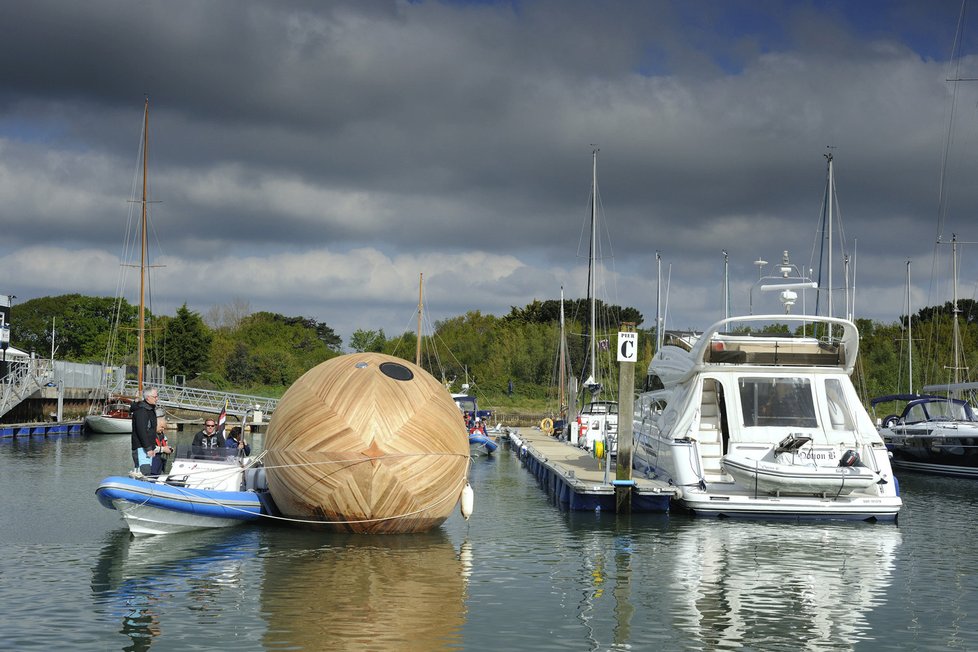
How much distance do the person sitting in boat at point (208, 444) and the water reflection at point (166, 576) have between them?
1656mm

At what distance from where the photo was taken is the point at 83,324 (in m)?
97.0

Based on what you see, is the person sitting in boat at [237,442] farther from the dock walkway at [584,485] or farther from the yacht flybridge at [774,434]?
the yacht flybridge at [774,434]

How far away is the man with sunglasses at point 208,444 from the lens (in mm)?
18891

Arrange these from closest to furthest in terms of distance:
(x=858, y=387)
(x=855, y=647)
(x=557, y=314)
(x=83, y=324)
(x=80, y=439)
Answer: (x=855, y=647), (x=80, y=439), (x=858, y=387), (x=83, y=324), (x=557, y=314)

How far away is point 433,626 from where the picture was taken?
1145 centimetres

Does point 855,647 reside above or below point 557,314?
below

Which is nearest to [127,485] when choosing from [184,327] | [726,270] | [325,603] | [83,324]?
[325,603]

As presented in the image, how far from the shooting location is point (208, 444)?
19.2 m

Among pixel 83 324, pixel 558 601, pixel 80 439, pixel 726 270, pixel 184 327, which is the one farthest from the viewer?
pixel 83 324

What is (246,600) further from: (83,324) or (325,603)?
(83,324)

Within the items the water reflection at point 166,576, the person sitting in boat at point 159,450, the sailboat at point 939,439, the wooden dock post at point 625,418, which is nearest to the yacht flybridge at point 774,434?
the wooden dock post at point 625,418

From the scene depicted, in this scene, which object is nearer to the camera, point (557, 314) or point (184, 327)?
point (184, 327)

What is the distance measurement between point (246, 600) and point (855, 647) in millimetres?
7249

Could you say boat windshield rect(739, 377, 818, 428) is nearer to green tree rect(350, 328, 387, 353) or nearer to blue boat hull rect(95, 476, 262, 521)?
blue boat hull rect(95, 476, 262, 521)
